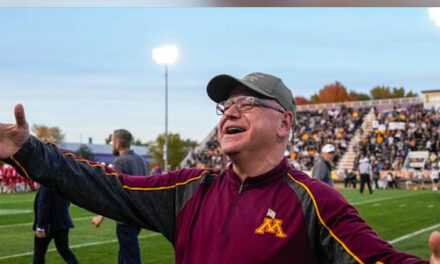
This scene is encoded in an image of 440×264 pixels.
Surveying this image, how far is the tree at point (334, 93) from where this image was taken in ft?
261

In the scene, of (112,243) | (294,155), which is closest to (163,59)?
(294,155)

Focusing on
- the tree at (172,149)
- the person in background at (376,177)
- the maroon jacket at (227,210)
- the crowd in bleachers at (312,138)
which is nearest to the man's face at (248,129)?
the maroon jacket at (227,210)

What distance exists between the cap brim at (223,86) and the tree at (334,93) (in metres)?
78.4

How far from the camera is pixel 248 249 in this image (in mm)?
1937

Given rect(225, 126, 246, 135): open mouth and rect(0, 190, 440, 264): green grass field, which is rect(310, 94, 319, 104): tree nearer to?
rect(0, 190, 440, 264): green grass field

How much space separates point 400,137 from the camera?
3866cm

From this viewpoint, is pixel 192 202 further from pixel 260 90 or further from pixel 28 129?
pixel 28 129

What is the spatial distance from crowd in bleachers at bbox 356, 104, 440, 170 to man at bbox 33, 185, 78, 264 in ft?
84.4

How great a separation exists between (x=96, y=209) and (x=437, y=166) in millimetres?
29576

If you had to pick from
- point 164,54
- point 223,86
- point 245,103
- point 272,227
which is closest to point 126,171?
point 223,86

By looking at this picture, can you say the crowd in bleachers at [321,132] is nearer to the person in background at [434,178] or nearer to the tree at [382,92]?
the person in background at [434,178]

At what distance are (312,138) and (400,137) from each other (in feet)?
23.2

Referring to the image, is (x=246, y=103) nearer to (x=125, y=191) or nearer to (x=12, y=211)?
(x=125, y=191)

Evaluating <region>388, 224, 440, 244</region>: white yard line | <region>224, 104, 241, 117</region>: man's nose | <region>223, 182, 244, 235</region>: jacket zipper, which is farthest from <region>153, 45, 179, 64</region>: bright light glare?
<region>223, 182, 244, 235</region>: jacket zipper
